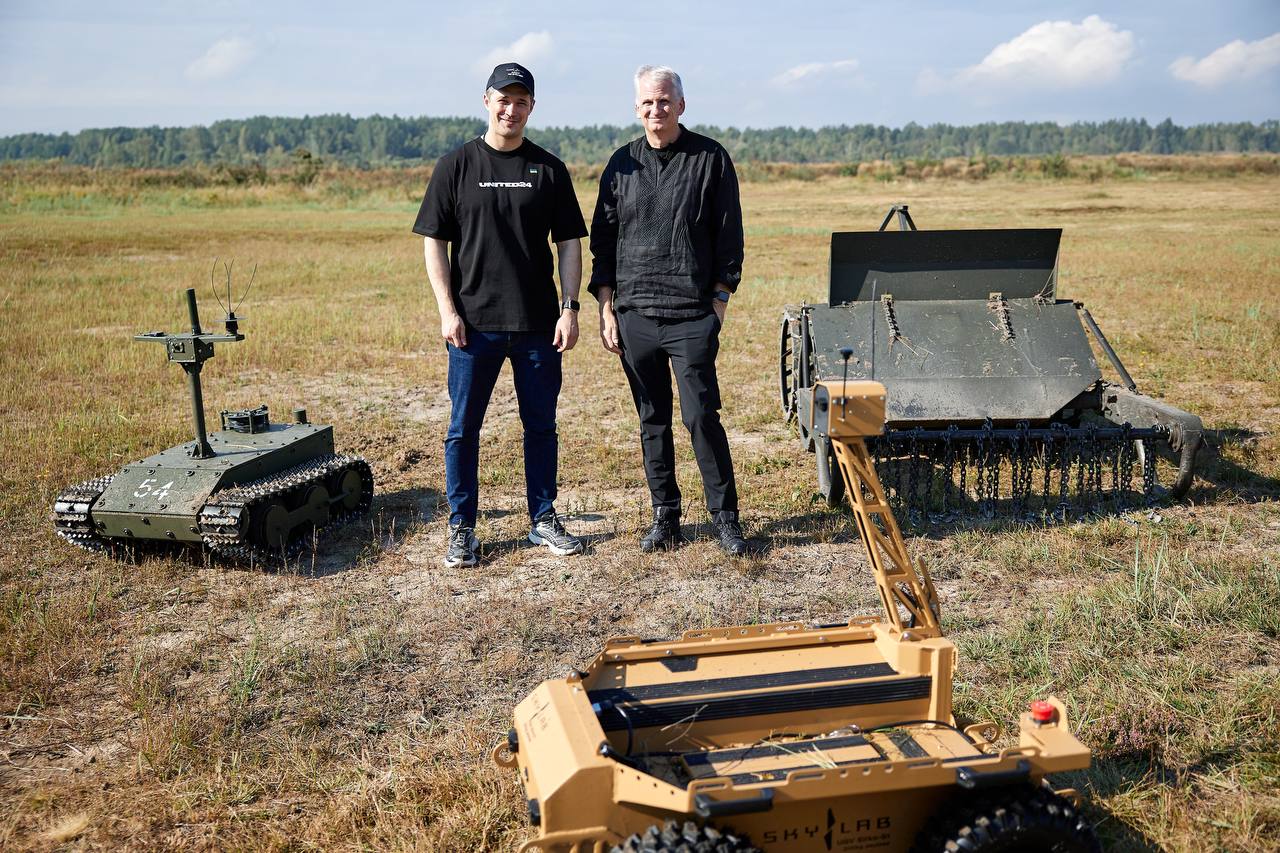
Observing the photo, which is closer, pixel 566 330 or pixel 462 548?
pixel 566 330

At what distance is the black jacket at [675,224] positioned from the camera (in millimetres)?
5125

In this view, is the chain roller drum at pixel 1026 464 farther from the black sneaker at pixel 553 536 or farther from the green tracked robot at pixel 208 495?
the green tracked robot at pixel 208 495

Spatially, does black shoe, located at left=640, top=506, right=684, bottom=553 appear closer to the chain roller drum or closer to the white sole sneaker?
the white sole sneaker

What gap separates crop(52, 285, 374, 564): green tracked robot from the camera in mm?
5273

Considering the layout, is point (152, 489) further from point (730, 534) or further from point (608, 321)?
point (730, 534)

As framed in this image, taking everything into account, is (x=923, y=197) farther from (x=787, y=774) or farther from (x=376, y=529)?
(x=787, y=774)

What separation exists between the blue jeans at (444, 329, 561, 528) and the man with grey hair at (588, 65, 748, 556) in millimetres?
395

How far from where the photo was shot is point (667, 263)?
16.9 ft

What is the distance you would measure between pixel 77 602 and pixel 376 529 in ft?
5.37

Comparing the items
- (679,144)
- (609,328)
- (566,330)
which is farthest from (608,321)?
(679,144)

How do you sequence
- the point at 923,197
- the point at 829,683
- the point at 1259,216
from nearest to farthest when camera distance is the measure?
the point at 829,683 < the point at 1259,216 < the point at 923,197

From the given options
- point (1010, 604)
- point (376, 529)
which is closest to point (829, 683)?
point (1010, 604)

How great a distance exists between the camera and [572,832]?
101 inches

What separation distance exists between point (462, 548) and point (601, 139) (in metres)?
189
